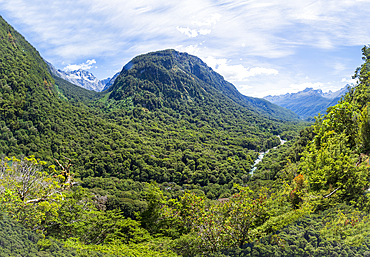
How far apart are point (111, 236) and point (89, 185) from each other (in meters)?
69.5

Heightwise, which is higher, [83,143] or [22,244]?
[83,143]

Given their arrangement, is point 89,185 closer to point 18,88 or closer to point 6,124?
point 6,124

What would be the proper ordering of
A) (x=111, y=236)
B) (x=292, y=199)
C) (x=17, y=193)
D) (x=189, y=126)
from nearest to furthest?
1. (x=17, y=193)
2. (x=292, y=199)
3. (x=111, y=236)
4. (x=189, y=126)

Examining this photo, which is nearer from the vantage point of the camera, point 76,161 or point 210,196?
point 210,196

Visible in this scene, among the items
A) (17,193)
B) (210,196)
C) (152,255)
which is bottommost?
(210,196)

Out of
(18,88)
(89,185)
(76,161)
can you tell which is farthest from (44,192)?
(18,88)

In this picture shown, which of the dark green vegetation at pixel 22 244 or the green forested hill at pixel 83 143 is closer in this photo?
the dark green vegetation at pixel 22 244

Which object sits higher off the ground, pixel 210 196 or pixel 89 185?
pixel 89 185

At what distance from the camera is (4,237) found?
232 inches

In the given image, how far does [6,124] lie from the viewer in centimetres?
7919

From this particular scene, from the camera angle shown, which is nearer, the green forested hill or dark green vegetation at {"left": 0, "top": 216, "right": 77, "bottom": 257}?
dark green vegetation at {"left": 0, "top": 216, "right": 77, "bottom": 257}

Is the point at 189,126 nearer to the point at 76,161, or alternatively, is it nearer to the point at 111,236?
the point at 76,161

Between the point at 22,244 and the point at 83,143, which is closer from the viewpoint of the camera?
the point at 22,244

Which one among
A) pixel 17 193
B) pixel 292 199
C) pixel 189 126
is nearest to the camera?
pixel 17 193
